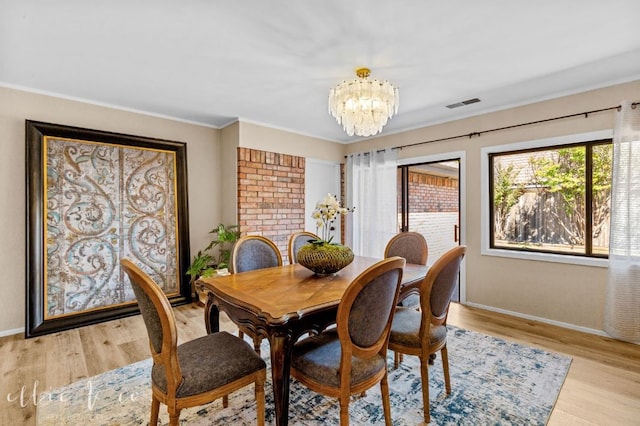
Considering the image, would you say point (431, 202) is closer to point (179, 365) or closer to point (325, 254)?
point (325, 254)

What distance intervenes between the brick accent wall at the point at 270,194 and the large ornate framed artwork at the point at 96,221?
765mm

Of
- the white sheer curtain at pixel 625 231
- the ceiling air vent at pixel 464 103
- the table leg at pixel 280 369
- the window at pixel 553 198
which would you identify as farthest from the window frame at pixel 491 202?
the table leg at pixel 280 369

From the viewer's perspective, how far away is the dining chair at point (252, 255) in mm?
2467

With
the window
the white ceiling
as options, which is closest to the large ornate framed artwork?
the white ceiling

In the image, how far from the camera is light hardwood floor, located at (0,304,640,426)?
1865 millimetres

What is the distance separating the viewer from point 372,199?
4.72 m

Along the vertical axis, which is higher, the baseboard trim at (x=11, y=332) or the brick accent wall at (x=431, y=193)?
the brick accent wall at (x=431, y=193)

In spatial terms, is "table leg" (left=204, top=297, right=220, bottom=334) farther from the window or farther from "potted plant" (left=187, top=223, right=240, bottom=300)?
the window

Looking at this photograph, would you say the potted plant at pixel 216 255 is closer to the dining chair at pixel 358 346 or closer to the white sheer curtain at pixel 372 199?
the white sheer curtain at pixel 372 199

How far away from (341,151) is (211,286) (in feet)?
12.6

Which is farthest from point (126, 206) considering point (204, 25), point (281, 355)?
point (281, 355)

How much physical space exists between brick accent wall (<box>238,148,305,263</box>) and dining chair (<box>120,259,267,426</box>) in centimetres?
250

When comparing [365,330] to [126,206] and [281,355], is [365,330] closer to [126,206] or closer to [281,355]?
[281,355]

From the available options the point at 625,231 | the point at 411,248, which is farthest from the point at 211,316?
the point at 625,231
